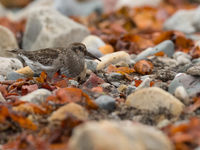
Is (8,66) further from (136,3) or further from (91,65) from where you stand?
(136,3)

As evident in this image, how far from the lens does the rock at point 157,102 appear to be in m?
4.30

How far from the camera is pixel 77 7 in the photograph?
47.9 ft

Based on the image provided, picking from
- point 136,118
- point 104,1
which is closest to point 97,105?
point 136,118

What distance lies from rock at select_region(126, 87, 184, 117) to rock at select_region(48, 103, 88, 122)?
2.01 feet

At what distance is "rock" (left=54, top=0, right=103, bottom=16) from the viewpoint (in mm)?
13766

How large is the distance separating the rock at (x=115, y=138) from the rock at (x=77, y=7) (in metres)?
10.8

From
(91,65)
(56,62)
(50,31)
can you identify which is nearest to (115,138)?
(56,62)

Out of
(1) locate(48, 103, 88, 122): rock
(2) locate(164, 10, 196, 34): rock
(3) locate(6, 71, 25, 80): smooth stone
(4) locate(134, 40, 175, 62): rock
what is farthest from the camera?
(2) locate(164, 10, 196, 34): rock

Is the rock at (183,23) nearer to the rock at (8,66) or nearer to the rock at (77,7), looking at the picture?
the rock at (77,7)

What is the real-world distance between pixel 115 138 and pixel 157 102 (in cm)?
151

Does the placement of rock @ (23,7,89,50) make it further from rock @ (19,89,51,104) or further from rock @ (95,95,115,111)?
rock @ (95,95,115,111)

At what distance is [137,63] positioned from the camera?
658 cm

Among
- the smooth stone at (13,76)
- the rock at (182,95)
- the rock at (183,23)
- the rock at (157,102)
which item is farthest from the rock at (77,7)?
the rock at (157,102)

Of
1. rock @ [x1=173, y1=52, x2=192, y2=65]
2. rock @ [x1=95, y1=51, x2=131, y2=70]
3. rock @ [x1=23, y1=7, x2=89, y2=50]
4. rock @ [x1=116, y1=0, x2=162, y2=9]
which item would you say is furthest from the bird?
rock @ [x1=116, y1=0, x2=162, y2=9]
